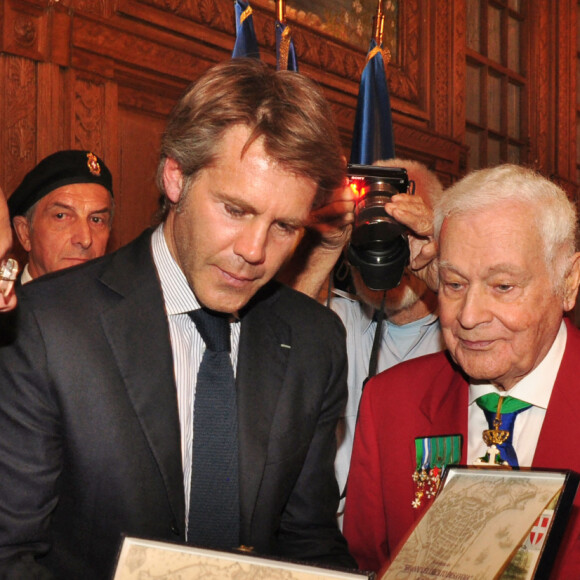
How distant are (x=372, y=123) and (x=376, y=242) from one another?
2098 mm

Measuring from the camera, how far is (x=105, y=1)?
404cm

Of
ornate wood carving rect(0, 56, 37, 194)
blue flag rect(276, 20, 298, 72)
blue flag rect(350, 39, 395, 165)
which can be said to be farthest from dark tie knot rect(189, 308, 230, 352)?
blue flag rect(350, 39, 395, 165)

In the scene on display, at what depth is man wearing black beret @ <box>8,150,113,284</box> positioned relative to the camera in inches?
134

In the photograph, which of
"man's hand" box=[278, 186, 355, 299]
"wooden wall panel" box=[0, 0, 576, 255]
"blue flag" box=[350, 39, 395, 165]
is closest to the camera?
"man's hand" box=[278, 186, 355, 299]

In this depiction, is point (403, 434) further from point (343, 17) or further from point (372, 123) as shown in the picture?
point (343, 17)

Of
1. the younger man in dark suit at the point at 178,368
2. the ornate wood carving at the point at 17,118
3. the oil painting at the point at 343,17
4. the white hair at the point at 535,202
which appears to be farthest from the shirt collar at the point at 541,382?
the oil painting at the point at 343,17

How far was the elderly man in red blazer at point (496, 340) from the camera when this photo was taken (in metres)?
1.97

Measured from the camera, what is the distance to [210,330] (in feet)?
6.44

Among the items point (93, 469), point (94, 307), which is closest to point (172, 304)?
point (94, 307)

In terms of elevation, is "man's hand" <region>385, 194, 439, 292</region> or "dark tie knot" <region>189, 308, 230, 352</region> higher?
"man's hand" <region>385, 194, 439, 292</region>

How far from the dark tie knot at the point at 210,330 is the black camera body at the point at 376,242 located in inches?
22.1

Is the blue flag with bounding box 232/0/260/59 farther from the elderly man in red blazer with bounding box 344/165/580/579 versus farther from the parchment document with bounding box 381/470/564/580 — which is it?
the parchment document with bounding box 381/470/564/580

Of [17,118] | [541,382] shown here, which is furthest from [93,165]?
[541,382]

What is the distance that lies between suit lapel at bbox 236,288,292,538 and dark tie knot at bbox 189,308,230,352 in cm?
6
